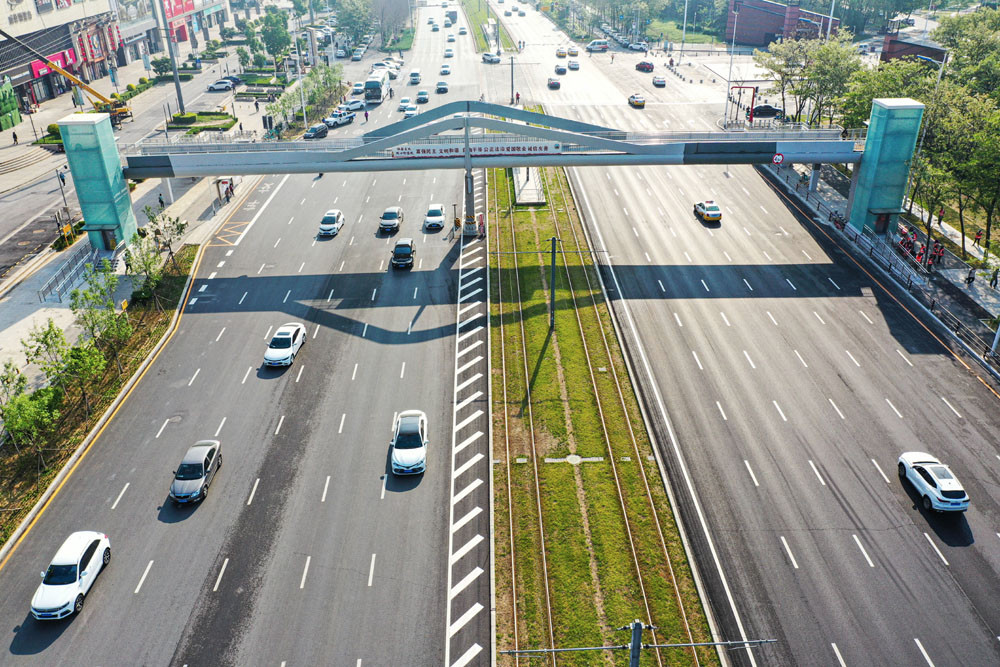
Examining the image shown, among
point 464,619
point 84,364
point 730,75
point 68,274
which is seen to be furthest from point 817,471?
point 730,75

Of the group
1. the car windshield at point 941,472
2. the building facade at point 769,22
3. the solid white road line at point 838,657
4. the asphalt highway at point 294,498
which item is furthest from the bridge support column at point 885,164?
the building facade at point 769,22

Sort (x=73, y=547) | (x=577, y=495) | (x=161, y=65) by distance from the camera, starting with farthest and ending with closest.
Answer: (x=161, y=65) → (x=577, y=495) → (x=73, y=547)

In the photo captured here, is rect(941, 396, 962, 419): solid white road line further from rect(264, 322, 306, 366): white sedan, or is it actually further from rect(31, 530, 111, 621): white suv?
rect(31, 530, 111, 621): white suv

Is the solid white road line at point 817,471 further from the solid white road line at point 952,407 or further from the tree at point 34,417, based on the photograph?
the tree at point 34,417

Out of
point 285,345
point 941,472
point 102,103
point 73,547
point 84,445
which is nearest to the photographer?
point 73,547

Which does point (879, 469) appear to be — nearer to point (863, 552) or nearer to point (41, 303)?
point (863, 552)

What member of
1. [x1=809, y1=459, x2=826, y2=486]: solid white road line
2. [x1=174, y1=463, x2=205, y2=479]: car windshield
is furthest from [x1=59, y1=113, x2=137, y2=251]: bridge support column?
[x1=809, y1=459, x2=826, y2=486]: solid white road line

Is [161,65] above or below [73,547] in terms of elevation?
above
